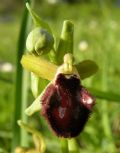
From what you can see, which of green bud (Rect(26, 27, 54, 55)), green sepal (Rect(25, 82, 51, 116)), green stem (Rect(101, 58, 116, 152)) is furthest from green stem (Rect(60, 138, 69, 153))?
green stem (Rect(101, 58, 116, 152))

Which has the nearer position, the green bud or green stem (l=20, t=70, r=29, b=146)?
the green bud

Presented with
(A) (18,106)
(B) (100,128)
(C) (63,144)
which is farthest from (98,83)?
(C) (63,144)

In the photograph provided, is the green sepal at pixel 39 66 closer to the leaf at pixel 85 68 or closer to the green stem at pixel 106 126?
the leaf at pixel 85 68

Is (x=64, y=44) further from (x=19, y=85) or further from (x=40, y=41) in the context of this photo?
(x=19, y=85)

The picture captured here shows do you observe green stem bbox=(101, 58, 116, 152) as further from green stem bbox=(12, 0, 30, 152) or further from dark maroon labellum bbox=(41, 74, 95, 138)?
dark maroon labellum bbox=(41, 74, 95, 138)

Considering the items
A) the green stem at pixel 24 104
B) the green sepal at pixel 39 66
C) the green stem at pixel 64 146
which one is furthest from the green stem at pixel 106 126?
the green sepal at pixel 39 66

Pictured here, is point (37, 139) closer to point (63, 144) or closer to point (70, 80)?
point (63, 144)
